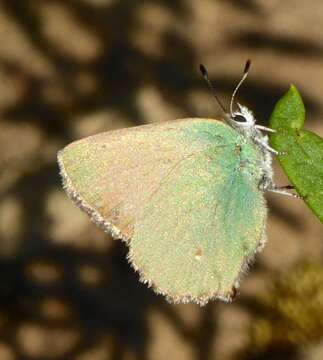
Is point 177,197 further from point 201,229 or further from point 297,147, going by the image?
point 297,147

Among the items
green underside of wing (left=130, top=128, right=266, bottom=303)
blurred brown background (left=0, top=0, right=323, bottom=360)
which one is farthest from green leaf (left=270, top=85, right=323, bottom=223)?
blurred brown background (left=0, top=0, right=323, bottom=360)

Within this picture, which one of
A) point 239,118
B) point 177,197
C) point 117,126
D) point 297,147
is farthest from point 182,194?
point 117,126

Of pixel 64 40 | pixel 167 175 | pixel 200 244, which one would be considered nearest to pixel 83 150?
pixel 167 175

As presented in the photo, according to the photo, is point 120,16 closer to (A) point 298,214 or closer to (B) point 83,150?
(A) point 298,214

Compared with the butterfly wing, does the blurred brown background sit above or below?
below

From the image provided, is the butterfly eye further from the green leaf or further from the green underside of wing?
the green leaf

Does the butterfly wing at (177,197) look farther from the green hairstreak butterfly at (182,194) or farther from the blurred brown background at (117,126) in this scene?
the blurred brown background at (117,126)
